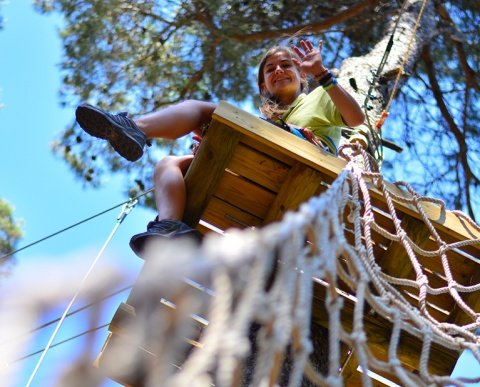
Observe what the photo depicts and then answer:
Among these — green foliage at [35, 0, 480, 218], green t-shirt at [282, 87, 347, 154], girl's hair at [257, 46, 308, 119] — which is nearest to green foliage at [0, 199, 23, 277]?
green foliage at [35, 0, 480, 218]

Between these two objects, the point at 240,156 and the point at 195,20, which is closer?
the point at 240,156

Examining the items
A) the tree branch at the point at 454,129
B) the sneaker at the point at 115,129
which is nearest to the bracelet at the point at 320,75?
the sneaker at the point at 115,129

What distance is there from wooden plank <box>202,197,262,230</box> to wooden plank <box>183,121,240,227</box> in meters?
0.08

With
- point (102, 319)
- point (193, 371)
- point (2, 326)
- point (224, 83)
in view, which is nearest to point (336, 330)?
point (193, 371)

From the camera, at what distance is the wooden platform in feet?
7.97

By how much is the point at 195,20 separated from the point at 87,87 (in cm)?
80

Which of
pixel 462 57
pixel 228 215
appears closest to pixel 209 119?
pixel 228 215

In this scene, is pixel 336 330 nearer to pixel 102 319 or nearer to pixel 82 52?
pixel 102 319

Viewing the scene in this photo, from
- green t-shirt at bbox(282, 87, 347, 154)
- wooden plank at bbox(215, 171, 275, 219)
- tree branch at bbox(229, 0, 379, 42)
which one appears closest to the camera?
wooden plank at bbox(215, 171, 275, 219)

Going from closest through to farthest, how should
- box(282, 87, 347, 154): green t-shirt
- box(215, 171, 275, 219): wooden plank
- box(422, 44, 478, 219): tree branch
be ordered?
box(215, 171, 275, 219): wooden plank
box(282, 87, 347, 154): green t-shirt
box(422, 44, 478, 219): tree branch

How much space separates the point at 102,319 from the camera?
1.35m

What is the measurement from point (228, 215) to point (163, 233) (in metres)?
0.32

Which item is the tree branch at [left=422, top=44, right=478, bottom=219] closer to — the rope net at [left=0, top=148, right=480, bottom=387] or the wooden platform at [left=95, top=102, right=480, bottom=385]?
the rope net at [left=0, top=148, right=480, bottom=387]

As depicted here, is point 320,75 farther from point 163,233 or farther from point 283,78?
point 163,233
